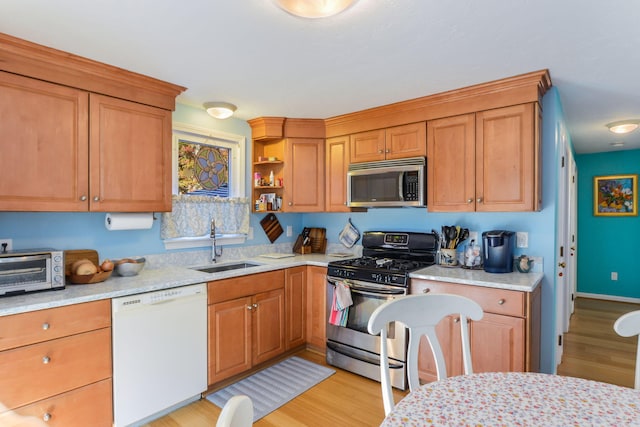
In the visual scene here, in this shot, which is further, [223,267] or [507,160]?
[223,267]

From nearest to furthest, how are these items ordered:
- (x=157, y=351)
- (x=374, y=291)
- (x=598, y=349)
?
(x=157, y=351)
(x=374, y=291)
(x=598, y=349)

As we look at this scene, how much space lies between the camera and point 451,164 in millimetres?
2828

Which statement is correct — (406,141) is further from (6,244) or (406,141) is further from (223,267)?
(6,244)

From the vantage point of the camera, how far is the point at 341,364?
116 inches

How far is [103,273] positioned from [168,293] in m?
0.44

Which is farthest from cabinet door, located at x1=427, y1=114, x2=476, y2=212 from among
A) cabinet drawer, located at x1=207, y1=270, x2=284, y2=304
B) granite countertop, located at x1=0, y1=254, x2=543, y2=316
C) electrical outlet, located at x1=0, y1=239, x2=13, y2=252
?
electrical outlet, located at x1=0, y1=239, x2=13, y2=252

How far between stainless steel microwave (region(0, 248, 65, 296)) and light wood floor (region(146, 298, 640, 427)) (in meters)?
1.08

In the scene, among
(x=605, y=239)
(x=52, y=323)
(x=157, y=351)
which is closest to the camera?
(x=52, y=323)

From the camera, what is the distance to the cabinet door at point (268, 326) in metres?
2.86

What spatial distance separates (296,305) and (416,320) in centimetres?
195

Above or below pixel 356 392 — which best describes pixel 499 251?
above

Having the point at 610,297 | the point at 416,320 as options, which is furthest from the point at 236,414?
the point at 610,297

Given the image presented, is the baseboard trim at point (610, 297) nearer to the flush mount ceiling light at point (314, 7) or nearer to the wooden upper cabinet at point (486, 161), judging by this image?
the wooden upper cabinet at point (486, 161)

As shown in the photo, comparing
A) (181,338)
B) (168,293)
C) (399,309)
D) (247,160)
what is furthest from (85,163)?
(399,309)
